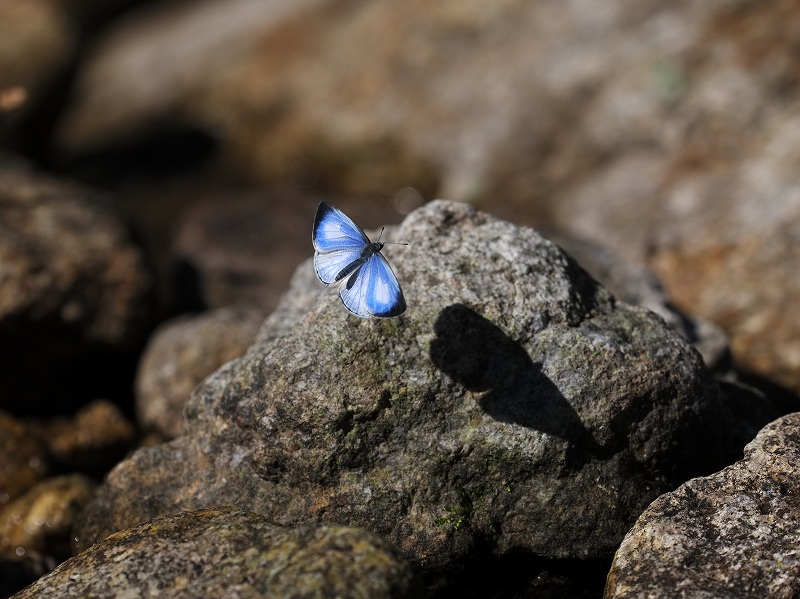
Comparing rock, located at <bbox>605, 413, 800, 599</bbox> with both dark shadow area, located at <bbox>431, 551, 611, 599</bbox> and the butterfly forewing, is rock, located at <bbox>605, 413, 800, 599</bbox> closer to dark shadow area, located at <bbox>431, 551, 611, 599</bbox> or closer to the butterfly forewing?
dark shadow area, located at <bbox>431, 551, 611, 599</bbox>

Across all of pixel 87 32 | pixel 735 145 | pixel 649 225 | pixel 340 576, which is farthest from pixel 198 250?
pixel 87 32

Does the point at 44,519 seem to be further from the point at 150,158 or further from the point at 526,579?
the point at 150,158

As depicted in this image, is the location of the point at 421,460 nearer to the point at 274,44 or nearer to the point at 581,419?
the point at 581,419

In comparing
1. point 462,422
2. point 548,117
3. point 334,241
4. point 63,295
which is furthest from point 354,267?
point 548,117

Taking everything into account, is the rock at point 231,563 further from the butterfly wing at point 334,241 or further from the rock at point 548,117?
the rock at point 548,117

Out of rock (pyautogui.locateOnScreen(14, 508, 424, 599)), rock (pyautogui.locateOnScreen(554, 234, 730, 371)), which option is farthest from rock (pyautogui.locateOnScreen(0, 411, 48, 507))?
rock (pyautogui.locateOnScreen(554, 234, 730, 371))

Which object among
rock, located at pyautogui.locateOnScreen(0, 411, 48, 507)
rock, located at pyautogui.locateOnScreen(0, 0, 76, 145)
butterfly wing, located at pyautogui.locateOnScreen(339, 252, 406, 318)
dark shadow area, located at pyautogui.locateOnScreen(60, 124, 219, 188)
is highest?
rock, located at pyautogui.locateOnScreen(0, 0, 76, 145)
